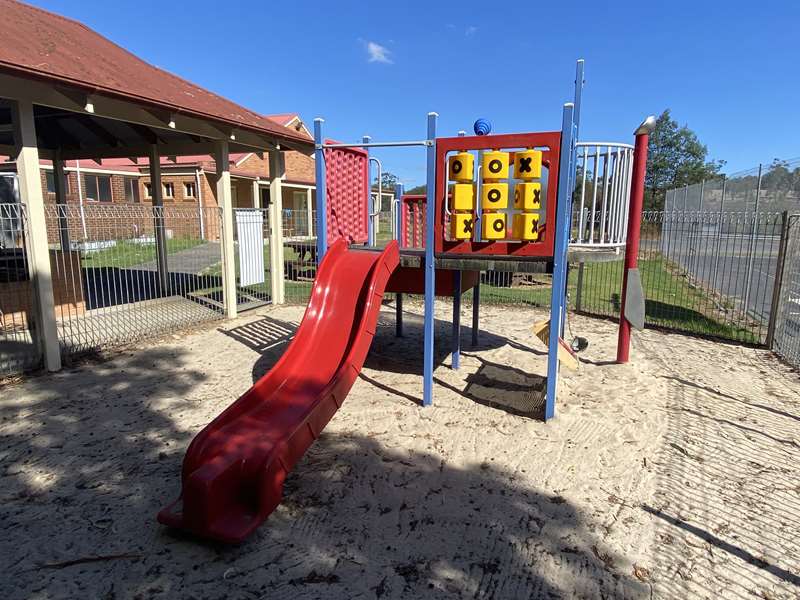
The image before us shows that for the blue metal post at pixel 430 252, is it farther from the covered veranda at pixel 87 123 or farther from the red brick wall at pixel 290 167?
the red brick wall at pixel 290 167

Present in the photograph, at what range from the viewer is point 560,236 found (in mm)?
4246

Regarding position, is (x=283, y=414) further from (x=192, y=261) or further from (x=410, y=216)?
(x=192, y=261)

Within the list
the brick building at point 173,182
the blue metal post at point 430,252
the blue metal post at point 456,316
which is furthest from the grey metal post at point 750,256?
the brick building at point 173,182

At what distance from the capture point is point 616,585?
250cm

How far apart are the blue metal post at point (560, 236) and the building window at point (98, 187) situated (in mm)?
25163

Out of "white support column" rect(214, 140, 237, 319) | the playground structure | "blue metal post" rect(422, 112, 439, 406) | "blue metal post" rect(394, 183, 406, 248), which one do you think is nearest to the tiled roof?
"white support column" rect(214, 140, 237, 319)

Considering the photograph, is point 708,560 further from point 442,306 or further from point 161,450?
point 442,306

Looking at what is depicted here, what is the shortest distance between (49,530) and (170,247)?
17161mm

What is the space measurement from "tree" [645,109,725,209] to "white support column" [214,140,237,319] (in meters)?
48.4

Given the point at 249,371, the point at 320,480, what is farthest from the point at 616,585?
the point at 249,371

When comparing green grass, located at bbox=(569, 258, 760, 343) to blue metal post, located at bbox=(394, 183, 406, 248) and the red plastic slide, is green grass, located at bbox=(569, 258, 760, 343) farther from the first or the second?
the red plastic slide

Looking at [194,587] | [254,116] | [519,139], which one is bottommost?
[194,587]

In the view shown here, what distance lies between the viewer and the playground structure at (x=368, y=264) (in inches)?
117

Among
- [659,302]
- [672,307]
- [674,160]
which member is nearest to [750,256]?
[672,307]
